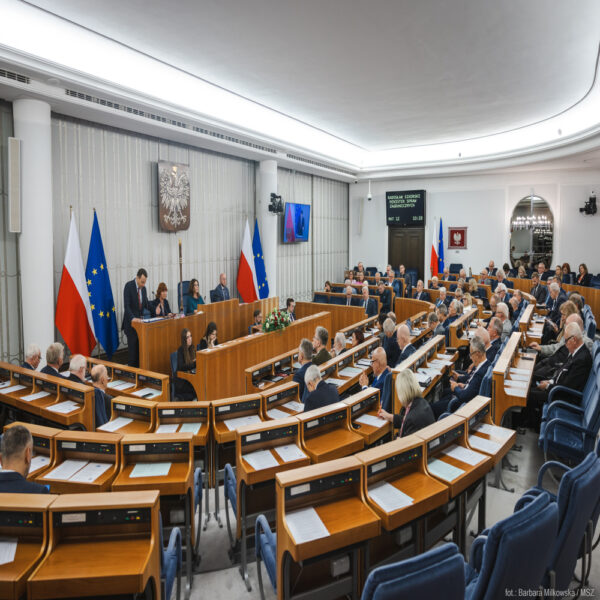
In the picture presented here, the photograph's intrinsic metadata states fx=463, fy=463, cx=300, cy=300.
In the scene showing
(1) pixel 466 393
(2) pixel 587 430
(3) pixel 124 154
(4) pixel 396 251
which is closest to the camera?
(2) pixel 587 430

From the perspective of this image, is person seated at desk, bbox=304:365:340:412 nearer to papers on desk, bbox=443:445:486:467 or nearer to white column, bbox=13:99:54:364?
papers on desk, bbox=443:445:486:467

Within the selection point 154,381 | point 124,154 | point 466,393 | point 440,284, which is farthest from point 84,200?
point 440,284

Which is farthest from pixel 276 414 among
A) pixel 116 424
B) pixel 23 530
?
pixel 23 530

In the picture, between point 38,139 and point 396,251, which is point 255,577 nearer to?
→ point 38,139

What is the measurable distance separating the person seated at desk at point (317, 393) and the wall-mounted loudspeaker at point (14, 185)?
15.9ft

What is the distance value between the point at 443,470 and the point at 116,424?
2743 mm

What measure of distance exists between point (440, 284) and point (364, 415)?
1013 cm

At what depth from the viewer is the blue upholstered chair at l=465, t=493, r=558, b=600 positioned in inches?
71.4

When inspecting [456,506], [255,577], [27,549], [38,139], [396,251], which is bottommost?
[255,577]

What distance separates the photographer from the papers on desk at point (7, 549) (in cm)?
208

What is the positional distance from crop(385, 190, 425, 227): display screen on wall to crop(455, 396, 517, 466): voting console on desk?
1302 cm

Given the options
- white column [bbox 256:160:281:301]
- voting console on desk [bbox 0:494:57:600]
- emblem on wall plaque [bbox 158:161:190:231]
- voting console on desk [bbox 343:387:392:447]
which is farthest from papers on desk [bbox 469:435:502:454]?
white column [bbox 256:160:281:301]

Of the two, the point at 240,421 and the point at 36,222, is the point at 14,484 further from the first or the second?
the point at 36,222

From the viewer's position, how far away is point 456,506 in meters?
3.03
